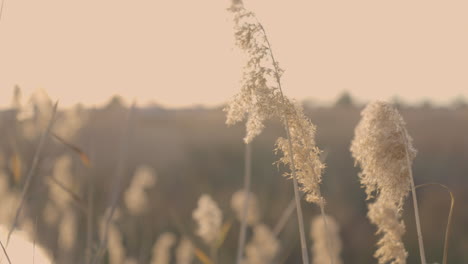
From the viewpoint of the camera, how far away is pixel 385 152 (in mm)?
1412

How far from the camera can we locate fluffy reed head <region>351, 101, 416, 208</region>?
139 cm

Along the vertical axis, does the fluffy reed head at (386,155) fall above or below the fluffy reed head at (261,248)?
above

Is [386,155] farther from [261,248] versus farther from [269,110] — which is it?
[261,248]

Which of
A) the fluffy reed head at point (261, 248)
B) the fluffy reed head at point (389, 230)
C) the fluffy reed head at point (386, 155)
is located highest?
the fluffy reed head at point (386, 155)

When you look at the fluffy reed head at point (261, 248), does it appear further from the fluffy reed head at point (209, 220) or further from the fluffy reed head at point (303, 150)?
the fluffy reed head at point (303, 150)

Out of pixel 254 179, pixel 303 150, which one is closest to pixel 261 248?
pixel 303 150

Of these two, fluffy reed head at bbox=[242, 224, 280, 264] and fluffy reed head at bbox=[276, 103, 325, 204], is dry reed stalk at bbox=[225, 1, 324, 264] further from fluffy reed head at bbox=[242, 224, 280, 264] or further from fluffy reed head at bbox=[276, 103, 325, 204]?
fluffy reed head at bbox=[242, 224, 280, 264]

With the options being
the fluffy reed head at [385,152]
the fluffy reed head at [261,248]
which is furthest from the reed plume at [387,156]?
the fluffy reed head at [261,248]

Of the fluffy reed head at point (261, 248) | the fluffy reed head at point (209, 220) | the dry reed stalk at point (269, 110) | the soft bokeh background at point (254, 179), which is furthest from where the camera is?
the soft bokeh background at point (254, 179)

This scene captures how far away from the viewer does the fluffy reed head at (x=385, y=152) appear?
139cm

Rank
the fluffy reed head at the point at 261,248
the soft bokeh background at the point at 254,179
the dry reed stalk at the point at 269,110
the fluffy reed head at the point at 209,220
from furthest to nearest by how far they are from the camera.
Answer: the soft bokeh background at the point at 254,179, the fluffy reed head at the point at 261,248, the fluffy reed head at the point at 209,220, the dry reed stalk at the point at 269,110

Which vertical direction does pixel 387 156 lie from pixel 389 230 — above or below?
above

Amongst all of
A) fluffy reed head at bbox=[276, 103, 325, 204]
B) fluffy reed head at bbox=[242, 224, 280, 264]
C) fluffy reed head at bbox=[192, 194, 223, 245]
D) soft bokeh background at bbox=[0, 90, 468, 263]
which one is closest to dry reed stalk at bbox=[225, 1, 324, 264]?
fluffy reed head at bbox=[276, 103, 325, 204]

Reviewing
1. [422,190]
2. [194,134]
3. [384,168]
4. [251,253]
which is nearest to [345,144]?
[422,190]
